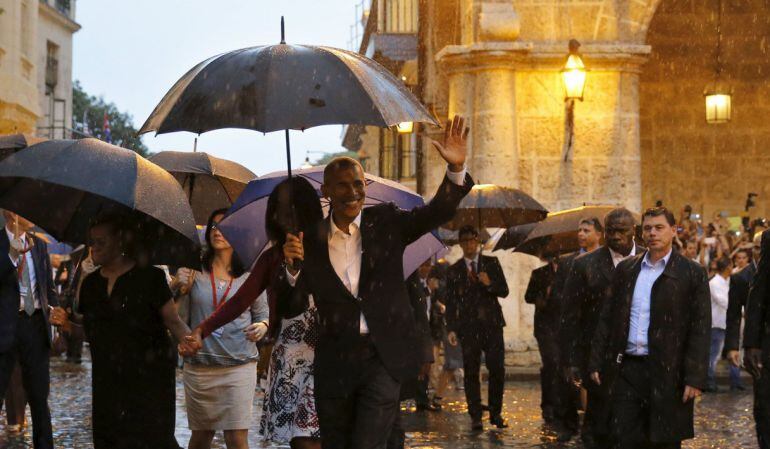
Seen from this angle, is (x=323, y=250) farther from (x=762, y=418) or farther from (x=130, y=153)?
(x=762, y=418)

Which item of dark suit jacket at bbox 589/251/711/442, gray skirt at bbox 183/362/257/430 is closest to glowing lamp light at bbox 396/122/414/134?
dark suit jacket at bbox 589/251/711/442

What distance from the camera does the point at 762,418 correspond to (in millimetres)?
8906

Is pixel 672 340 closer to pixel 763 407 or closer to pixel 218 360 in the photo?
pixel 763 407

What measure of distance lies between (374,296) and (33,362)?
439 centimetres

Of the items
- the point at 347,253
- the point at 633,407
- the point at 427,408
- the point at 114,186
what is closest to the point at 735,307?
the point at 633,407

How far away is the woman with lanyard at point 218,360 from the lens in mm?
8922

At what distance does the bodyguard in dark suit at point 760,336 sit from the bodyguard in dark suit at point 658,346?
1.76ft

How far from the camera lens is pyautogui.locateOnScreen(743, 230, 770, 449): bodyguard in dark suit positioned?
8969mm

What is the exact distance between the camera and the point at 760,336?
9055 mm

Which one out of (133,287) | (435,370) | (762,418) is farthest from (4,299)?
(435,370)

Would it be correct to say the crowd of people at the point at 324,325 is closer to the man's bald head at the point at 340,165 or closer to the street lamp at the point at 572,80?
the man's bald head at the point at 340,165

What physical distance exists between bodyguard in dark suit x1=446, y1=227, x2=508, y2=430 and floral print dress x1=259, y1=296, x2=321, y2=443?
17.9ft

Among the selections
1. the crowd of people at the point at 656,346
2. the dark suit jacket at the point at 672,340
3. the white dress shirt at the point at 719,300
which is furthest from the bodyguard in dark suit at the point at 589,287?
the white dress shirt at the point at 719,300

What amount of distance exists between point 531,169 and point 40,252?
1011 cm
